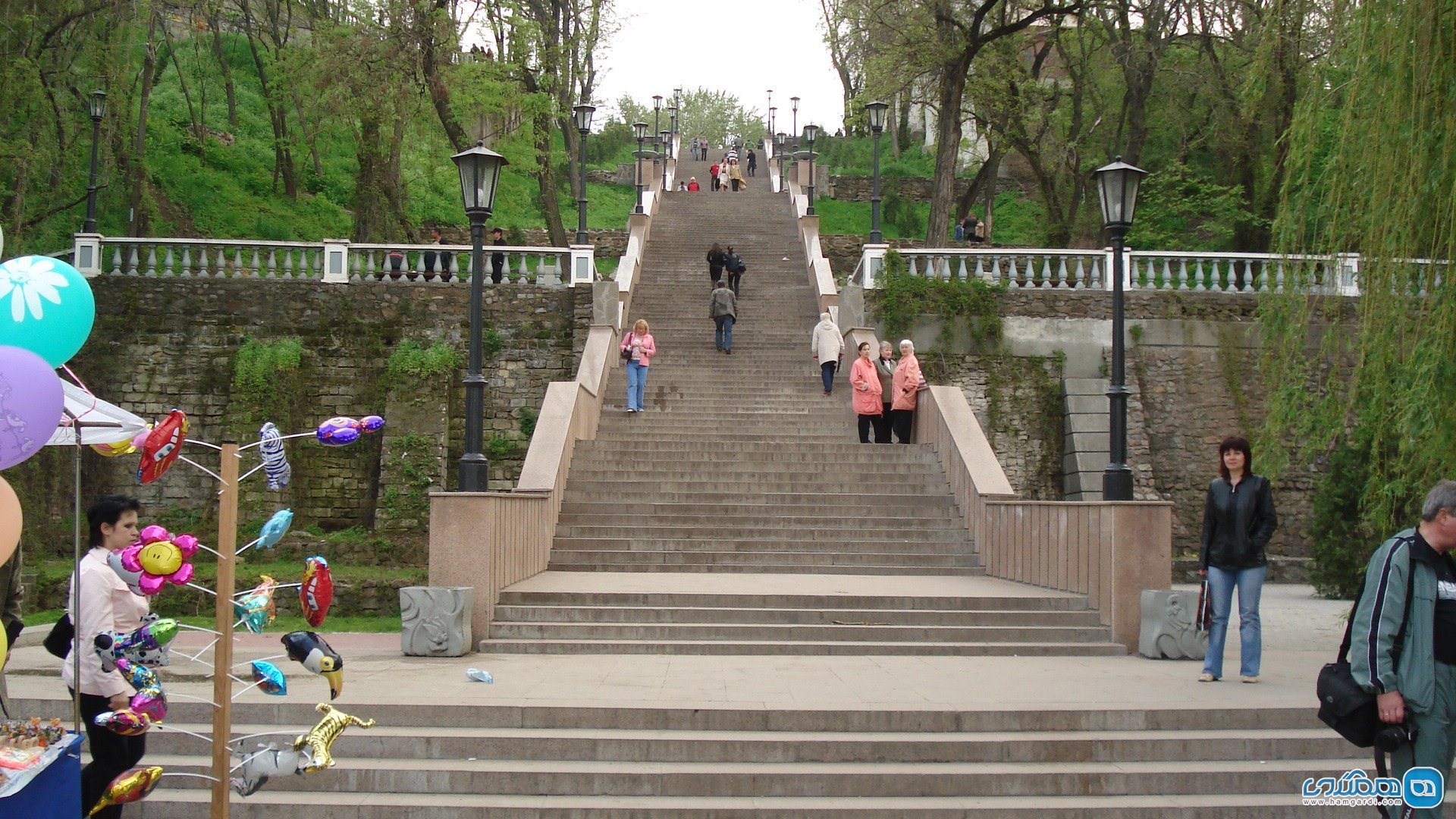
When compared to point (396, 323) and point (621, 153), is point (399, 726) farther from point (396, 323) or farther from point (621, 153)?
point (621, 153)

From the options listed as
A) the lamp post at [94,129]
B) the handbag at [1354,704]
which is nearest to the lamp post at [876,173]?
the lamp post at [94,129]

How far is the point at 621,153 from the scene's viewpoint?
161 feet

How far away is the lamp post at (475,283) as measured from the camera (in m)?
10.3

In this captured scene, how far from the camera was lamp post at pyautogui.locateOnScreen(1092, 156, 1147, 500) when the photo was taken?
1030 centimetres

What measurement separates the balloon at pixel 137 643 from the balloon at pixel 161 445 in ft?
2.17

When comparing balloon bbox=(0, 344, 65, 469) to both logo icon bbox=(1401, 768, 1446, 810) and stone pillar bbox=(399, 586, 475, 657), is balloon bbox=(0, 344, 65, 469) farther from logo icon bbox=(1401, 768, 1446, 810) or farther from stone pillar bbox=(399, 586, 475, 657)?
logo icon bbox=(1401, 768, 1446, 810)

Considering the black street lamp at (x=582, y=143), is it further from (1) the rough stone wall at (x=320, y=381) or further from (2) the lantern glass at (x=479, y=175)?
(2) the lantern glass at (x=479, y=175)

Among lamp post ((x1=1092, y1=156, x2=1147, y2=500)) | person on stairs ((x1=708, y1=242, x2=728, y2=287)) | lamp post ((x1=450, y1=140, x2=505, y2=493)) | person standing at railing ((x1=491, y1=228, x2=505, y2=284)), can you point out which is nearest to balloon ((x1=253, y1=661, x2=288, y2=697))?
lamp post ((x1=450, y1=140, x2=505, y2=493))

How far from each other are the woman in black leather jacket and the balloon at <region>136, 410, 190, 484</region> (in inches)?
259

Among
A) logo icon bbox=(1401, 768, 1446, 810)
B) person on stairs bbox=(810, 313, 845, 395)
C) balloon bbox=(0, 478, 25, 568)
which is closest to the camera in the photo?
balloon bbox=(0, 478, 25, 568)

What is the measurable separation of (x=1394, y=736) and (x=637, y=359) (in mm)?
12431

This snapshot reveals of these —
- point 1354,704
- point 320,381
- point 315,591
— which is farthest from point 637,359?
point 1354,704

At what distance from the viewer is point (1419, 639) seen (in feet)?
16.4

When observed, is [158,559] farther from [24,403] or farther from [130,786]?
[130,786]
